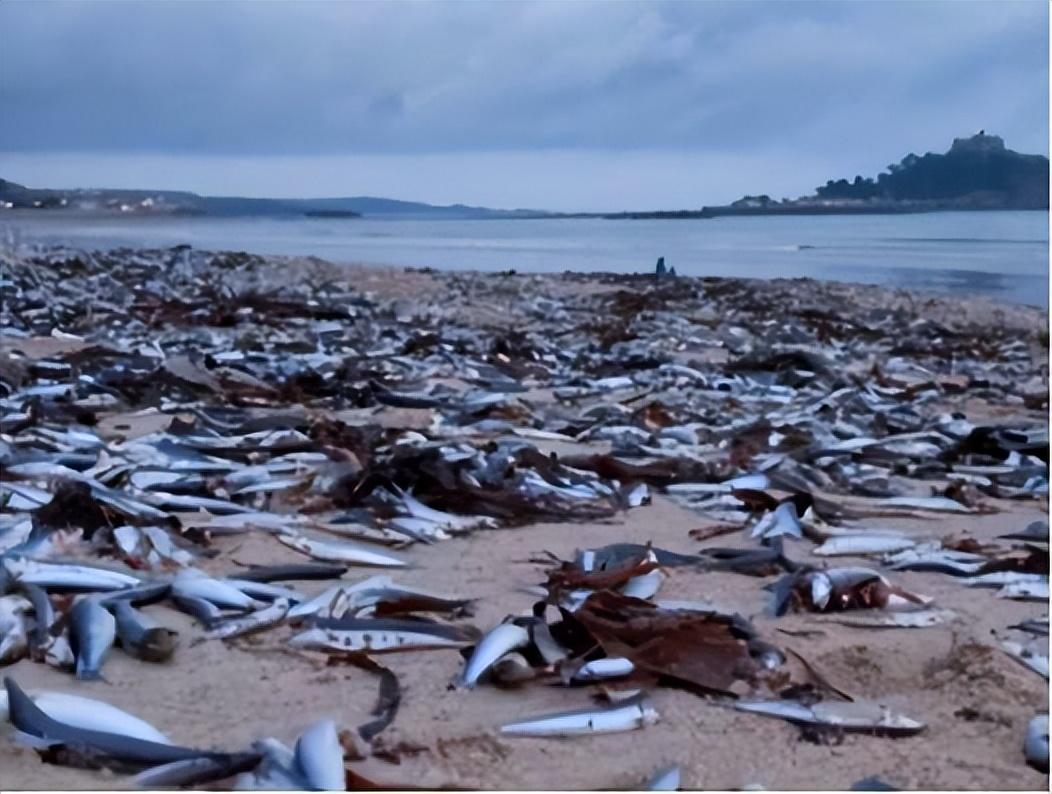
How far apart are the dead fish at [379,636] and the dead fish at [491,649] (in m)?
0.15

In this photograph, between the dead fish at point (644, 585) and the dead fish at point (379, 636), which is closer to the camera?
the dead fish at point (379, 636)

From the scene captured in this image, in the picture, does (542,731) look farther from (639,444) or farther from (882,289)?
(882,289)

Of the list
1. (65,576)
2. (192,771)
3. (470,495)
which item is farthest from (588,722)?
(470,495)

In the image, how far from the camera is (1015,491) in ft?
16.9

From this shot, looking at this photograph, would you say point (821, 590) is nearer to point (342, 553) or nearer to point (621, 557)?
point (621, 557)

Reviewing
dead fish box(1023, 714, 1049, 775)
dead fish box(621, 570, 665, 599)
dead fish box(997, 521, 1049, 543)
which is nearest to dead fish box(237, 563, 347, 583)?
dead fish box(621, 570, 665, 599)

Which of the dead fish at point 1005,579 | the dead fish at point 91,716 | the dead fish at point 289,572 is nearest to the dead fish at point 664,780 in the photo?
the dead fish at point 91,716

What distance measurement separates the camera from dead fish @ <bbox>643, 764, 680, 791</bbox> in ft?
7.84

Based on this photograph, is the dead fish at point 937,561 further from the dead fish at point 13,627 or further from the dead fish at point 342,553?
the dead fish at point 13,627

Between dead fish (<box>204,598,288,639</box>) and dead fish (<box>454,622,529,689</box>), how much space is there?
1.97 feet

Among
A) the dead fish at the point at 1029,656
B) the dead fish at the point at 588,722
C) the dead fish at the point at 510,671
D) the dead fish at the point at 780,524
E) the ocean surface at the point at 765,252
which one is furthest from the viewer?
the ocean surface at the point at 765,252

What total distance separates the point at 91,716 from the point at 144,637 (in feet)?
1.77

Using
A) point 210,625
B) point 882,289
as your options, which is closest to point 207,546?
point 210,625

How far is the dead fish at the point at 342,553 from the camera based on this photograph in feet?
12.6
